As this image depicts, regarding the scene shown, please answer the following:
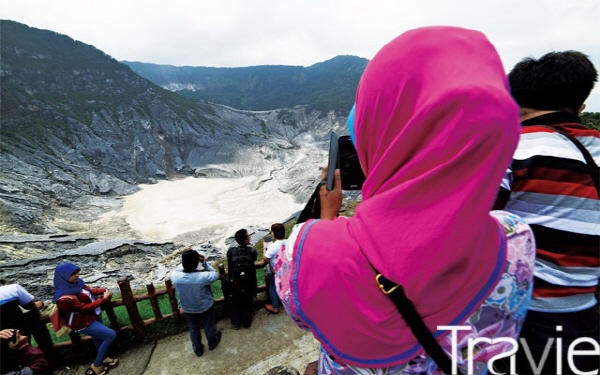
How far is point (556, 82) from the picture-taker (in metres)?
1.41

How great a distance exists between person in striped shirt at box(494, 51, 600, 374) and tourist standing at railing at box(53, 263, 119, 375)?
4.53 m

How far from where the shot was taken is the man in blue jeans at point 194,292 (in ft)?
14.0

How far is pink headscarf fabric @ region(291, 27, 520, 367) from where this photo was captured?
0.70m

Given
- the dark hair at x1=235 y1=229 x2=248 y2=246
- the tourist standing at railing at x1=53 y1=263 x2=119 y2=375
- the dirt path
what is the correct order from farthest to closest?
the dark hair at x1=235 y1=229 x2=248 y2=246 < the dirt path < the tourist standing at railing at x1=53 y1=263 x2=119 y2=375

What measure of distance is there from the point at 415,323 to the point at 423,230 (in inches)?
10.9

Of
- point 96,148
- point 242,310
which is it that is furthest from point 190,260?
point 96,148

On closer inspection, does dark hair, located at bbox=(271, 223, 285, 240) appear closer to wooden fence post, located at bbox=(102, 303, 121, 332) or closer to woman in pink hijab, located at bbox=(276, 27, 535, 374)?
wooden fence post, located at bbox=(102, 303, 121, 332)

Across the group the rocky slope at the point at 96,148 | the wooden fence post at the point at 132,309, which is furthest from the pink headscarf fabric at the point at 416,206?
the rocky slope at the point at 96,148

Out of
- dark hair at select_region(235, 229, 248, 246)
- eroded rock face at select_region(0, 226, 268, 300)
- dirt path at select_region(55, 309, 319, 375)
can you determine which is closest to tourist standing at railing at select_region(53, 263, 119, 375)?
dirt path at select_region(55, 309, 319, 375)

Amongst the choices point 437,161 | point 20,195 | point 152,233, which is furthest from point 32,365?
point 20,195

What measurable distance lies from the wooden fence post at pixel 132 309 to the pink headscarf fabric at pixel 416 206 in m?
4.50

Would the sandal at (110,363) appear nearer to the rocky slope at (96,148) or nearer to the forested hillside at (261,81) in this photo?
the rocky slope at (96,148)

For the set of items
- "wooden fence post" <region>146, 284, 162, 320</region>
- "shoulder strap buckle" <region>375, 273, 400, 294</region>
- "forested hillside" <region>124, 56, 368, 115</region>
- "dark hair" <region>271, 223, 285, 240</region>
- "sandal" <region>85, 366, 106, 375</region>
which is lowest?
"sandal" <region>85, 366, 106, 375</region>

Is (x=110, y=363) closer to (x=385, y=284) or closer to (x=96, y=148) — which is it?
(x=385, y=284)
